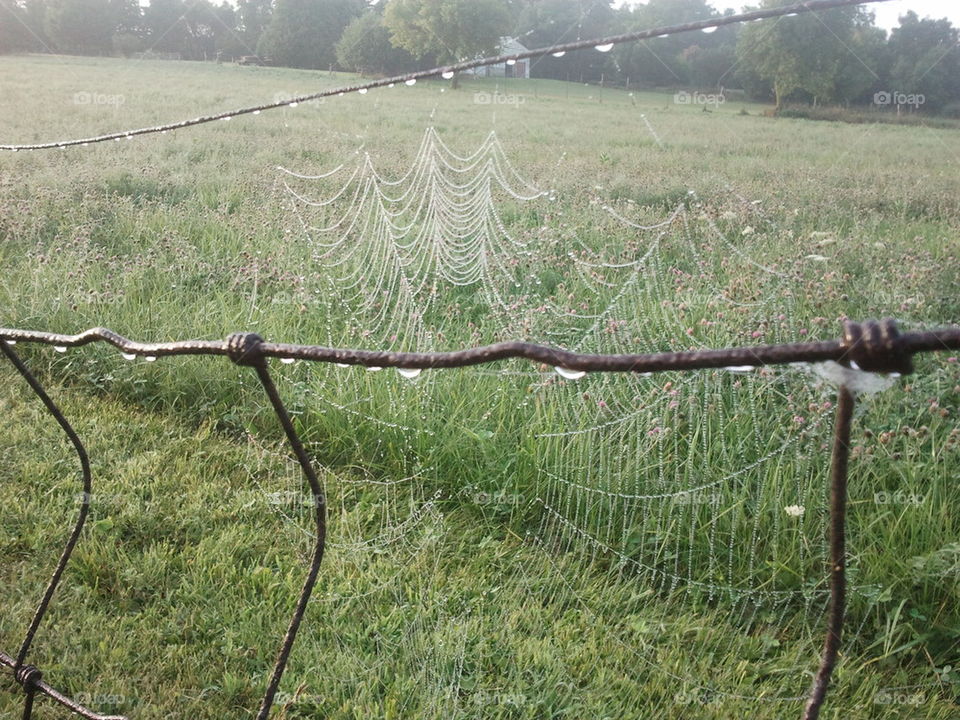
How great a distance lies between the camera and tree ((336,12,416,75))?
4473mm

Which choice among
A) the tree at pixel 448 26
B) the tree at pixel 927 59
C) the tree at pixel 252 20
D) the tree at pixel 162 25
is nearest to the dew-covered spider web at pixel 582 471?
the tree at pixel 927 59

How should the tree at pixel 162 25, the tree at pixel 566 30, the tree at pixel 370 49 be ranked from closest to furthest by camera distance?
the tree at pixel 566 30 < the tree at pixel 370 49 < the tree at pixel 162 25

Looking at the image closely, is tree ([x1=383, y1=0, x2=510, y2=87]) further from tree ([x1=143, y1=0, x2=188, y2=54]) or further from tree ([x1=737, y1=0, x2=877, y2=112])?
tree ([x1=143, y1=0, x2=188, y2=54])

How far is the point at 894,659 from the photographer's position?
75.3 inches

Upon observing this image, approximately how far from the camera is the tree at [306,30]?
4648 mm

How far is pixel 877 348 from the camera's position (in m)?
0.52

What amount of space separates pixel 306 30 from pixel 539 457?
3348mm

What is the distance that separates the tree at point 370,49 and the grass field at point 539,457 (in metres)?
0.75

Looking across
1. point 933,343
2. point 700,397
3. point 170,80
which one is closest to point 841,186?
point 700,397

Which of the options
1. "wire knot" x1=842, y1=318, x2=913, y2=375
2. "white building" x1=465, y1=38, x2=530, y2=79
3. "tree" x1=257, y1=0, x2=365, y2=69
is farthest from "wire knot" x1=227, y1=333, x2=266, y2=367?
"tree" x1=257, y1=0, x2=365, y2=69

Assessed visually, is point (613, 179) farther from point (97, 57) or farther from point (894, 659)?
point (97, 57)

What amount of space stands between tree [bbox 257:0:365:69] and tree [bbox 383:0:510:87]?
54 cm

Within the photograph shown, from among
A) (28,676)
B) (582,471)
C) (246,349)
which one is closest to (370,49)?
(582,471)

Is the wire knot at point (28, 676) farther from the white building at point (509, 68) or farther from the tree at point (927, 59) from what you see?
the white building at point (509, 68)
